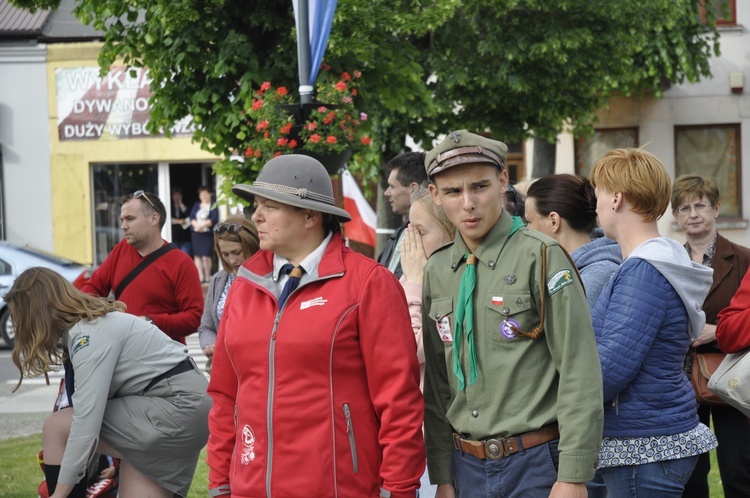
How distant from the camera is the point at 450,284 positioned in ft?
11.5

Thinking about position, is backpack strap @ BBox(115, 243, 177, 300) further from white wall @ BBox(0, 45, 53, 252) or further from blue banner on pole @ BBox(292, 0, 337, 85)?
white wall @ BBox(0, 45, 53, 252)

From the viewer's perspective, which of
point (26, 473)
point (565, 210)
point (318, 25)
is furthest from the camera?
point (26, 473)

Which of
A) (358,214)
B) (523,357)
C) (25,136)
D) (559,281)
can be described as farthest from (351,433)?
(25,136)

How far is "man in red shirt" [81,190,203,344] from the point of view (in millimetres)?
7047

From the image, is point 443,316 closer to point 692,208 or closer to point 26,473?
point 692,208

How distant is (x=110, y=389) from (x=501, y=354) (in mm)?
2566

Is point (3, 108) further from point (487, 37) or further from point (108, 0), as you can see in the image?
point (108, 0)

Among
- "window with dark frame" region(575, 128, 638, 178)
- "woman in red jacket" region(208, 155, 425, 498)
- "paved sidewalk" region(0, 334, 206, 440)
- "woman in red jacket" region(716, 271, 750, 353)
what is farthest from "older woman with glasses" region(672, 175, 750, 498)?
"window with dark frame" region(575, 128, 638, 178)

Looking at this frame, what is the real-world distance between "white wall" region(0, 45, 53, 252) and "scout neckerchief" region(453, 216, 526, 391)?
72.3ft

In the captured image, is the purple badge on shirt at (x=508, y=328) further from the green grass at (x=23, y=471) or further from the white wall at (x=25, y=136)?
the white wall at (x=25, y=136)

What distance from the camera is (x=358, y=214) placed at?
1380 cm

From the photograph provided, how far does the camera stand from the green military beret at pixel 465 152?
134 inches

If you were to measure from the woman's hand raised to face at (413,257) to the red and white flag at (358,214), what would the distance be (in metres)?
9.10

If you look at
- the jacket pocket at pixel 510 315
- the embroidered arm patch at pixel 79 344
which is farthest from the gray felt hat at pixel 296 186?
the embroidered arm patch at pixel 79 344
